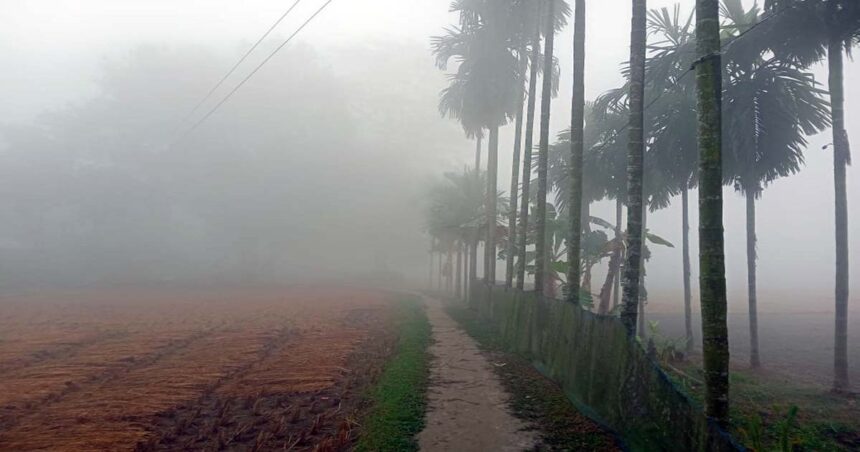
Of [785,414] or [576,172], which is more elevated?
[576,172]

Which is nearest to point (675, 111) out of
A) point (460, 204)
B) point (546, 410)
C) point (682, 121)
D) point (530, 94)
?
point (682, 121)

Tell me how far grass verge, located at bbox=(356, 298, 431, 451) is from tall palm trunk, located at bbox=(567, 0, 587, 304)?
383 centimetres

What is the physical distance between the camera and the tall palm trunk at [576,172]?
41.1 ft

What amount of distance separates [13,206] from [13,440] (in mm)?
61114

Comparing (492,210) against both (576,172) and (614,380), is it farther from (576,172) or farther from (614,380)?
(614,380)

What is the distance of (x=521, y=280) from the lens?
17.7m

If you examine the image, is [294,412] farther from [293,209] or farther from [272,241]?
[272,241]

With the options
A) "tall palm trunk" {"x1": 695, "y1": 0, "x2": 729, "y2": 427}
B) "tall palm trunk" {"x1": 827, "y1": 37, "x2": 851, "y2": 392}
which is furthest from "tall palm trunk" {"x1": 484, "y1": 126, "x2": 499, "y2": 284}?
"tall palm trunk" {"x1": 695, "y1": 0, "x2": 729, "y2": 427}

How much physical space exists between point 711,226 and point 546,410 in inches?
170

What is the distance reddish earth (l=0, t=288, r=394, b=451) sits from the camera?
743 centimetres

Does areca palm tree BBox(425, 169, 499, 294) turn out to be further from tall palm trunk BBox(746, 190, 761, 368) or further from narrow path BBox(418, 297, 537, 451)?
narrow path BBox(418, 297, 537, 451)

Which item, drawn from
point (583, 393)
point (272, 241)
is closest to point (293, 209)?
point (272, 241)

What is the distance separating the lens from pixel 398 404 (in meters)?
8.89

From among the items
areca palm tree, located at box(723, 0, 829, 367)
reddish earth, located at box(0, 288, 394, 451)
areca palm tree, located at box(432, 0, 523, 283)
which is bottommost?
reddish earth, located at box(0, 288, 394, 451)
